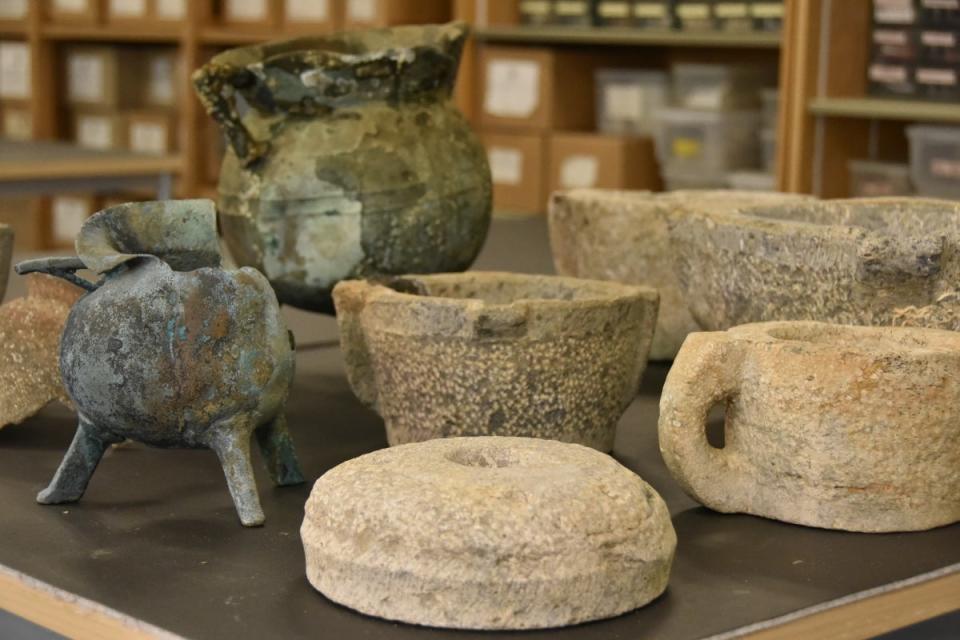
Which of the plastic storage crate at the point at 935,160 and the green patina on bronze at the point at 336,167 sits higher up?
the green patina on bronze at the point at 336,167

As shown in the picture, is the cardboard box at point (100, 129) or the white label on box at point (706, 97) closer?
the white label on box at point (706, 97)

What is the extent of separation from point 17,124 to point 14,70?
0.17 meters

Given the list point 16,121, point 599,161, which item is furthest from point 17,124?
point 599,161

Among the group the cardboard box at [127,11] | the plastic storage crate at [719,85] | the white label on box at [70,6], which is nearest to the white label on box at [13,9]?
the white label on box at [70,6]

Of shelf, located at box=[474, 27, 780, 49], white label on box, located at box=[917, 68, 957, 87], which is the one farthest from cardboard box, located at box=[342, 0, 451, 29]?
white label on box, located at box=[917, 68, 957, 87]

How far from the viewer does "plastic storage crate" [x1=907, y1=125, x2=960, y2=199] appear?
301cm

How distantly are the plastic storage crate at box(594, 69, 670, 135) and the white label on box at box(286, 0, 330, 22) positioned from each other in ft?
2.42

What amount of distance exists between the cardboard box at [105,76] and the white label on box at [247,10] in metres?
0.58

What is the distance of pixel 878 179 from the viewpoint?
10.4ft

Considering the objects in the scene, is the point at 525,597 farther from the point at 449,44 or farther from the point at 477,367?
the point at 449,44

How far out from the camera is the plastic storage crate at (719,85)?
11.4ft

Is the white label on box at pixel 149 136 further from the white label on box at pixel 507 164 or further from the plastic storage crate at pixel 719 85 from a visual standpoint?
the plastic storage crate at pixel 719 85

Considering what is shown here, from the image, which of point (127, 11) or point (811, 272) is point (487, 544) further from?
point (127, 11)

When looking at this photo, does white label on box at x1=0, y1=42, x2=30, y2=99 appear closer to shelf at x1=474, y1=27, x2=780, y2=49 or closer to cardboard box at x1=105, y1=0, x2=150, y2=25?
cardboard box at x1=105, y1=0, x2=150, y2=25
